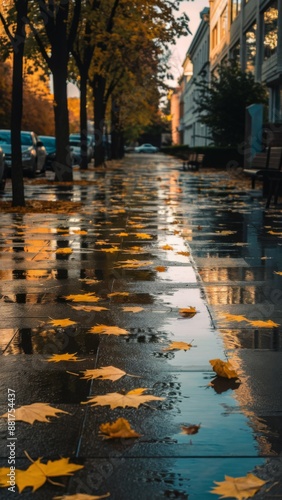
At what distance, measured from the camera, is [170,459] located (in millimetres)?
3303

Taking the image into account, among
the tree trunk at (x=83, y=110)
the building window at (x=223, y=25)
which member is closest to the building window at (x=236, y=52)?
the building window at (x=223, y=25)

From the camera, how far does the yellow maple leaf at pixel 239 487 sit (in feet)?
9.69

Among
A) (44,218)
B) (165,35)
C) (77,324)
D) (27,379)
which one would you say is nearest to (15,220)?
(44,218)

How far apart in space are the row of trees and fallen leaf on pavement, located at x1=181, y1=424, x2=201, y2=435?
39.1 ft

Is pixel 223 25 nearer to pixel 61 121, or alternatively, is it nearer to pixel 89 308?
pixel 61 121

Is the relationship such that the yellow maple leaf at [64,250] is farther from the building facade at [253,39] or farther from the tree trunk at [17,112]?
the building facade at [253,39]

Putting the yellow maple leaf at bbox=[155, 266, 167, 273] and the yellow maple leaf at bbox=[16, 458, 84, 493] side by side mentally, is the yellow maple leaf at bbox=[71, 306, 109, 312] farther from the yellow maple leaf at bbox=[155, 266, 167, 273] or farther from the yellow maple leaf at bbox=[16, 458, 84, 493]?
the yellow maple leaf at bbox=[16, 458, 84, 493]

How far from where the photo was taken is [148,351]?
5.00 metres

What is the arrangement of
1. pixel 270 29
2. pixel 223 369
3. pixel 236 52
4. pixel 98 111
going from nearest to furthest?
pixel 223 369 → pixel 270 29 → pixel 98 111 → pixel 236 52

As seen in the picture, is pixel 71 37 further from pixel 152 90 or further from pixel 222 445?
pixel 152 90

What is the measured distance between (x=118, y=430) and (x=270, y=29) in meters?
35.6

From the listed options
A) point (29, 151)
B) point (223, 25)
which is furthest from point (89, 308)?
point (223, 25)

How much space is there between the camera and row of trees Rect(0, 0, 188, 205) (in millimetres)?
15688

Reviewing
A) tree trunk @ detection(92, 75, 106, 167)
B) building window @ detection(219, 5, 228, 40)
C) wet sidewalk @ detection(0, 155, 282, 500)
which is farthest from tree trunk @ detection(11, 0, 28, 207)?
building window @ detection(219, 5, 228, 40)
